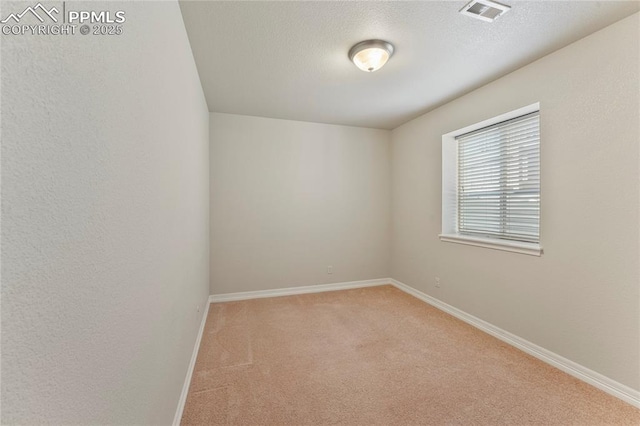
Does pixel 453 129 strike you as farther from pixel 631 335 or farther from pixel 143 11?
pixel 143 11

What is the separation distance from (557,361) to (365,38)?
301 centimetres

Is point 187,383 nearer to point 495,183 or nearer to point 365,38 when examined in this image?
point 365,38

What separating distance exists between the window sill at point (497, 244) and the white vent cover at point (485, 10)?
6.13 ft

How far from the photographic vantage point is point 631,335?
6.01ft

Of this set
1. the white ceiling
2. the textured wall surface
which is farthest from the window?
the textured wall surface

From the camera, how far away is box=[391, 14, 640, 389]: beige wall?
185cm

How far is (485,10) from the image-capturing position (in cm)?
176

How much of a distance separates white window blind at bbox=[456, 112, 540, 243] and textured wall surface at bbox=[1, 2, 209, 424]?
3.02 meters

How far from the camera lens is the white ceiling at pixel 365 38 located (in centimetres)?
177

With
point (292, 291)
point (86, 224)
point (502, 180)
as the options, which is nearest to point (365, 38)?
point (502, 180)

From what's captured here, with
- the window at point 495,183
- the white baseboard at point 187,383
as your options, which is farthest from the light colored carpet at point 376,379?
the window at point 495,183

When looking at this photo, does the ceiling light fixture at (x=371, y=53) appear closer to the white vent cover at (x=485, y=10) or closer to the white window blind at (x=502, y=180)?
the white vent cover at (x=485, y=10)

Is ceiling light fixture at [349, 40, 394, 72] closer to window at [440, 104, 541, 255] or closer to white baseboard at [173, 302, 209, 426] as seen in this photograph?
window at [440, 104, 541, 255]

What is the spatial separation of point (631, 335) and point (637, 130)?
54.5 inches
